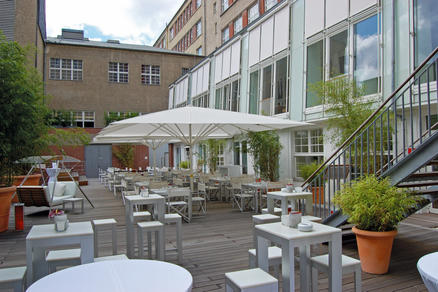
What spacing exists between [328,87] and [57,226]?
636cm

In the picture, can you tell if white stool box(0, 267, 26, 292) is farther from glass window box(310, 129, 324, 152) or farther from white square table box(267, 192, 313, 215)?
glass window box(310, 129, 324, 152)

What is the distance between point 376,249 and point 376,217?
371 millimetres

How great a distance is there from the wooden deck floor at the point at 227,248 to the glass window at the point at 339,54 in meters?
4.36

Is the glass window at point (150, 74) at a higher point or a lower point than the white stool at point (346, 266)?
higher

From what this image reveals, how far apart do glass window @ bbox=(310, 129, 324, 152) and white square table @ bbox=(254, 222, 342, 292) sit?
7.98m

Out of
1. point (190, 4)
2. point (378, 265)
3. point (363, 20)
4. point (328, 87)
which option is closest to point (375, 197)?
point (378, 265)

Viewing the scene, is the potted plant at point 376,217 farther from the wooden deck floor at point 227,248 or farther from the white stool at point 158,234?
the white stool at point 158,234

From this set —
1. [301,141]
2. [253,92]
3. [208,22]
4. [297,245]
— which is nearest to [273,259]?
[297,245]

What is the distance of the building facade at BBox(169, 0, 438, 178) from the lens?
308 inches

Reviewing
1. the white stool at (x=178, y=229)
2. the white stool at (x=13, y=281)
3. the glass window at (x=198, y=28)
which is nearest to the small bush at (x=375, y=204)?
the white stool at (x=178, y=229)

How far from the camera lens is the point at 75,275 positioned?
2.26 m

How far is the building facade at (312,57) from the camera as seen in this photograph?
7.83m

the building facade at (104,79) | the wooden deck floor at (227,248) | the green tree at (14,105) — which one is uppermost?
the building facade at (104,79)

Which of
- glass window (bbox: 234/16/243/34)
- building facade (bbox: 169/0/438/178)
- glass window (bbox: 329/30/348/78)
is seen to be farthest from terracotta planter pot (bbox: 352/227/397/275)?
glass window (bbox: 234/16/243/34)
